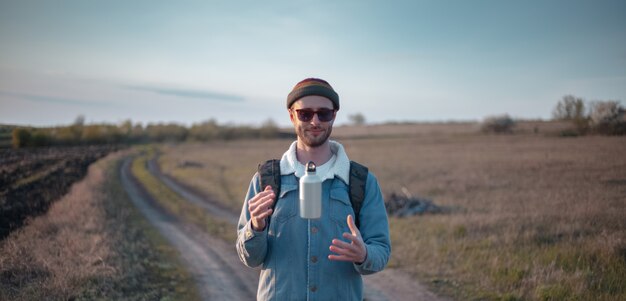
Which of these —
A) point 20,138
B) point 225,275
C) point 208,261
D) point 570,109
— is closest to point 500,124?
point 570,109

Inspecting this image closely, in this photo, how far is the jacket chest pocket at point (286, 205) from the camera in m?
2.78

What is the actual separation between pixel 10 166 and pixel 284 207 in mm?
7852

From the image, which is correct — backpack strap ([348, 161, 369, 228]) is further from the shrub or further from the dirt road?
the shrub

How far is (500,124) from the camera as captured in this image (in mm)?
19172

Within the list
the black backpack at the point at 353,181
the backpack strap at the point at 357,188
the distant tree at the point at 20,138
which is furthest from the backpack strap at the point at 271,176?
the distant tree at the point at 20,138

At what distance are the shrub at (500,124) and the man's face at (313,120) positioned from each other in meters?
15.7

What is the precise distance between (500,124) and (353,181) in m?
18.9

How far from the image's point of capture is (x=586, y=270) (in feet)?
21.1

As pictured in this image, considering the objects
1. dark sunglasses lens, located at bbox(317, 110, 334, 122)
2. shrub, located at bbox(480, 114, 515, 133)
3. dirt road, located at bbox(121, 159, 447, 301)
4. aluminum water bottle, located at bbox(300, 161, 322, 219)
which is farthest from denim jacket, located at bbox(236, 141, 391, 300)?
shrub, located at bbox(480, 114, 515, 133)

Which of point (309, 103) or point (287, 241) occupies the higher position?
point (309, 103)

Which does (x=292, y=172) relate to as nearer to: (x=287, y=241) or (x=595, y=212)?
(x=287, y=241)

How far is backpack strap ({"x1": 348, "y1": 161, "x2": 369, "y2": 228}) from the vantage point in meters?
2.80

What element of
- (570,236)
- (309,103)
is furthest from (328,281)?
(570,236)

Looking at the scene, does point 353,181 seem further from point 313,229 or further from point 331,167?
point 313,229
